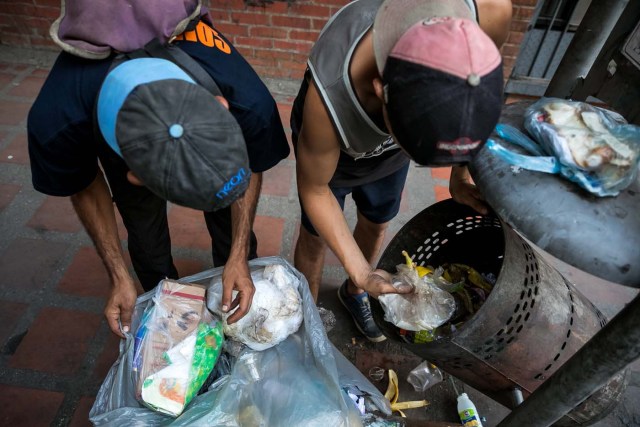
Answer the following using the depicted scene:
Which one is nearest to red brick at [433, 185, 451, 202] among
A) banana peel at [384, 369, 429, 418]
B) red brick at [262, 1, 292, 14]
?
banana peel at [384, 369, 429, 418]

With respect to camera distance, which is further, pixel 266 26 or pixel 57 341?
pixel 266 26

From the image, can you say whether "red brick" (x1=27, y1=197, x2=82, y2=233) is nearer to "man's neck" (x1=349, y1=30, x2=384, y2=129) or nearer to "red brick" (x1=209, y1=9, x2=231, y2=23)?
"red brick" (x1=209, y1=9, x2=231, y2=23)

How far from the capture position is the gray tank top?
1107 millimetres

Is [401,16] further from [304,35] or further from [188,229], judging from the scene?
[304,35]

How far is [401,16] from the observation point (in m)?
0.94

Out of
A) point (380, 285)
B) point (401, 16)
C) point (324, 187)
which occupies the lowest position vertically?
point (380, 285)

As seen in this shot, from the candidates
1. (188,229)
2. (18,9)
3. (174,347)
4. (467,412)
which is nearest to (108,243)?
(174,347)

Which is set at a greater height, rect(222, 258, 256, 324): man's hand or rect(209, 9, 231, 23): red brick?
rect(209, 9, 231, 23): red brick

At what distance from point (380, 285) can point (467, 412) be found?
801 mm

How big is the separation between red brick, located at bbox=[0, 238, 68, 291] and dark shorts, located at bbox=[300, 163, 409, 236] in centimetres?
133

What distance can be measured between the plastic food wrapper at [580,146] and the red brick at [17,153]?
2760 millimetres

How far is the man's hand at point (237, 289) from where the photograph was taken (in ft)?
4.37

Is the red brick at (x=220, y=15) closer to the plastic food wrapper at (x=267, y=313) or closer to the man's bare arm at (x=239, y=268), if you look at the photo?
the man's bare arm at (x=239, y=268)

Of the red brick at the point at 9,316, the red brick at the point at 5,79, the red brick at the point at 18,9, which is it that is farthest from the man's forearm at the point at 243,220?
the red brick at the point at 18,9
